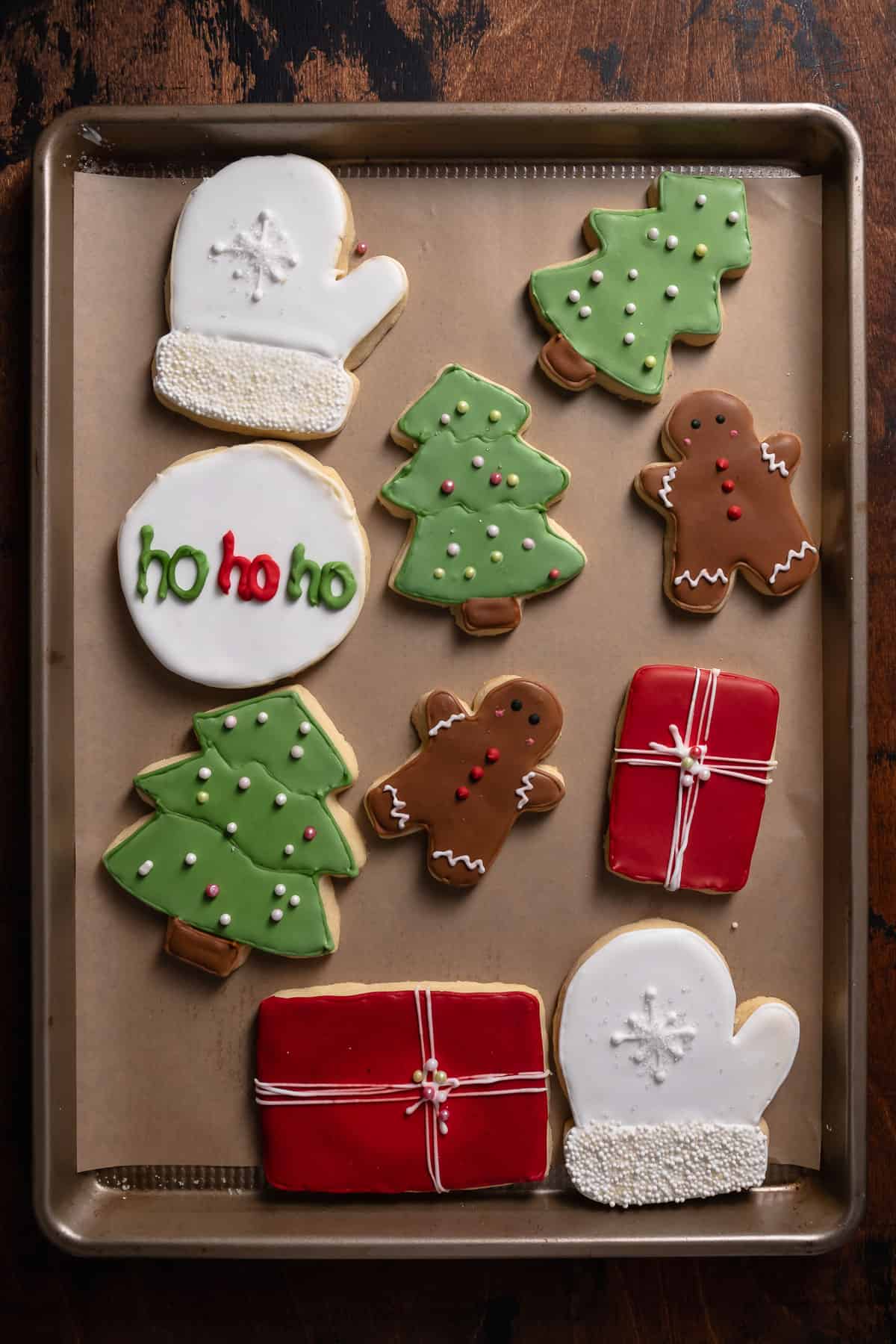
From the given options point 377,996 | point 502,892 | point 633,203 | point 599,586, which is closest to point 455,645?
point 599,586

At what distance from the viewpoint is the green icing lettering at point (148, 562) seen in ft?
3.81

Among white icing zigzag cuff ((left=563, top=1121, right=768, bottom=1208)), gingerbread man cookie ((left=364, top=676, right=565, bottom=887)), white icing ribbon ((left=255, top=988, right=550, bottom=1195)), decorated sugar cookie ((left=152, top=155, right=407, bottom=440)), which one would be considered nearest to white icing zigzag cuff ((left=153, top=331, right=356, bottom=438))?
decorated sugar cookie ((left=152, top=155, right=407, bottom=440))

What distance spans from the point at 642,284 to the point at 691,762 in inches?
23.5

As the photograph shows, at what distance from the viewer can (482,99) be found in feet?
3.95

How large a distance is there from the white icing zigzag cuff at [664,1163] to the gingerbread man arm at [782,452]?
2.69 ft

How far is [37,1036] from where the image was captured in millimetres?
1121

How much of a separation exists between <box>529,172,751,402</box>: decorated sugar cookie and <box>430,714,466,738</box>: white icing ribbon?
1.45 feet

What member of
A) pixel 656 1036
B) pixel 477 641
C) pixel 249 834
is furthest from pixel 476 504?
pixel 656 1036

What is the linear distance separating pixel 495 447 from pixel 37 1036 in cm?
90

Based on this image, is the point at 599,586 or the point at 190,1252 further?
the point at 599,586

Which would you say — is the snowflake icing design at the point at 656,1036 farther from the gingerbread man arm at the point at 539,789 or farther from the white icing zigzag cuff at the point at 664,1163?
the gingerbread man arm at the point at 539,789

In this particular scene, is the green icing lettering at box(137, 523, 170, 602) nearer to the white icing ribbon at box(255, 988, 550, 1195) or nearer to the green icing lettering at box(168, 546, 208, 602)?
the green icing lettering at box(168, 546, 208, 602)

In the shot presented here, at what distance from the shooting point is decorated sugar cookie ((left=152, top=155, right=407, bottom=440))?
117 centimetres

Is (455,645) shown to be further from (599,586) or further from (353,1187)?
(353,1187)
